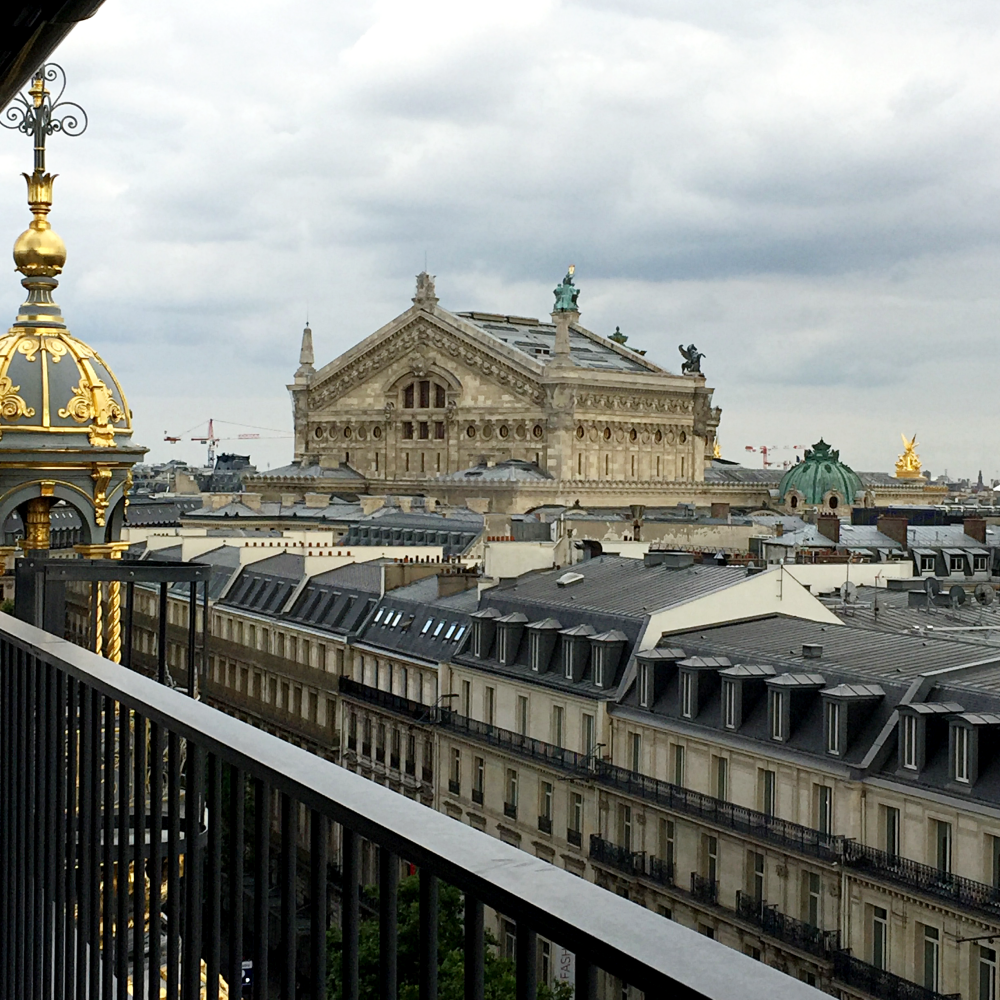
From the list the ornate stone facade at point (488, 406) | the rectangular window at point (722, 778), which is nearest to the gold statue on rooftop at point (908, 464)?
the ornate stone facade at point (488, 406)

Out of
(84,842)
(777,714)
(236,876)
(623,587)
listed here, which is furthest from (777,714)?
(236,876)

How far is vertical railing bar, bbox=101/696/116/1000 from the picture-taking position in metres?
4.63

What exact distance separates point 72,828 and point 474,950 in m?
2.66

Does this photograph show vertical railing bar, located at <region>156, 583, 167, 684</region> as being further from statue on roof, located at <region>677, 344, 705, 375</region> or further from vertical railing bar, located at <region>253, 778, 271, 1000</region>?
statue on roof, located at <region>677, 344, 705, 375</region>

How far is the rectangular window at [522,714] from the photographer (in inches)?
1328

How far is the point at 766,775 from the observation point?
2636 centimetres

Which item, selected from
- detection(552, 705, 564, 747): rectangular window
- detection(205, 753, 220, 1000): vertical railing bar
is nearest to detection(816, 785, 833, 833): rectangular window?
detection(552, 705, 564, 747): rectangular window

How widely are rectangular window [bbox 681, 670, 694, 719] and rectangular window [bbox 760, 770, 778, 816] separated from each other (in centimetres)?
259

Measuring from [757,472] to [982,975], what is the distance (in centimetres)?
9893

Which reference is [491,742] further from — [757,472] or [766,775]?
[757,472]

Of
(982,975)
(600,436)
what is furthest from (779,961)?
(600,436)

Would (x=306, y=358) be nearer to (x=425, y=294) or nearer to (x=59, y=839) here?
(x=425, y=294)

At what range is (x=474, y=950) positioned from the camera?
2.67 meters

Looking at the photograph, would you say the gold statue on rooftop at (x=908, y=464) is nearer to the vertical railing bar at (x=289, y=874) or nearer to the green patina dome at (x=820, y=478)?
the green patina dome at (x=820, y=478)
